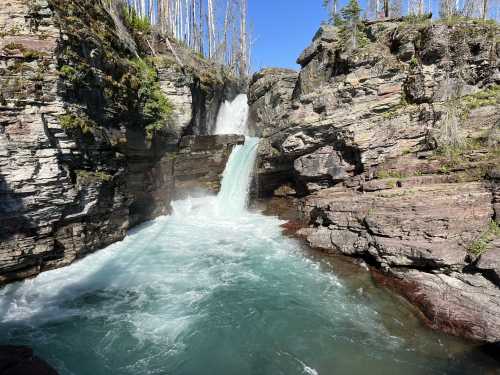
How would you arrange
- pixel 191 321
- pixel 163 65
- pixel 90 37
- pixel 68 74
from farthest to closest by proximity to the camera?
pixel 163 65, pixel 90 37, pixel 68 74, pixel 191 321

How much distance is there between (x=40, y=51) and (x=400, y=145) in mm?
14895

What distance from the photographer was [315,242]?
12758mm

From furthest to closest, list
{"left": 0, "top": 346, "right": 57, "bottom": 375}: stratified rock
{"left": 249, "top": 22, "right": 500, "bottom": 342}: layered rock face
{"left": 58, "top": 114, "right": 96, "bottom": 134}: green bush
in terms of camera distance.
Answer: {"left": 58, "top": 114, "right": 96, "bottom": 134}: green bush < {"left": 249, "top": 22, "right": 500, "bottom": 342}: layered rock face < {"left": 0, "top": 346, "right": 57, "bottom": 375}: stratified rock

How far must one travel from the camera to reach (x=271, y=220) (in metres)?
17.4

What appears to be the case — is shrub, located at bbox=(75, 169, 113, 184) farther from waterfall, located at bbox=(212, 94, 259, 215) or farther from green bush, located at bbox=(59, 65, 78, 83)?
waterfall, located at bbox=(212, 94, 259, 215)

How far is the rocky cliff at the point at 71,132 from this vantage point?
30.8ft

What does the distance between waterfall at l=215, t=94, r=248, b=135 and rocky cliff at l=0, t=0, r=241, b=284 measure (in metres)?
10.0

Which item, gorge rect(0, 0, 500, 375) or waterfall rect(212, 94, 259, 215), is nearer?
gorge rect(0, 0, 500, 375)

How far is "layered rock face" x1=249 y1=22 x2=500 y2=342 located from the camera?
8.83 metres

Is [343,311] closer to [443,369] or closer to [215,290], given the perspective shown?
[443,369]

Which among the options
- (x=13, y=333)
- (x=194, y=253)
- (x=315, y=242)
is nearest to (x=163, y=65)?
(x=194, y=253)

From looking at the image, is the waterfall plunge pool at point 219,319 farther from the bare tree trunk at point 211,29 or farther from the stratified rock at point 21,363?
the bare tree trunk at point 211,29

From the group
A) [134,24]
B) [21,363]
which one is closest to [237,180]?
[134,24]

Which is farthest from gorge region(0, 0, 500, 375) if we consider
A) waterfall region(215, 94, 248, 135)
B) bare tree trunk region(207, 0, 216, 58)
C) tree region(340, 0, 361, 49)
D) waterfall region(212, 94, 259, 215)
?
bare tree trunk region(207, 0, 216, 58)
